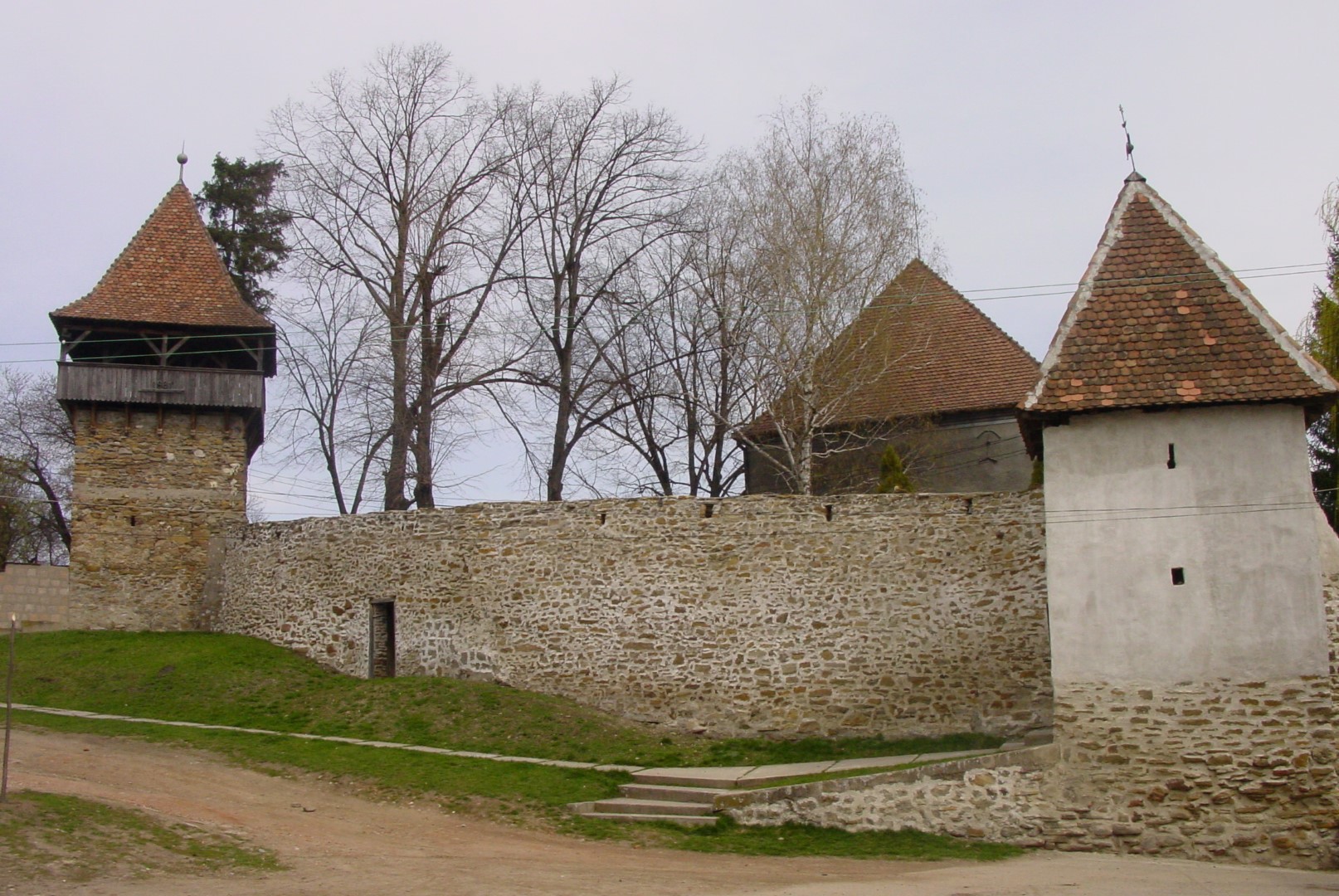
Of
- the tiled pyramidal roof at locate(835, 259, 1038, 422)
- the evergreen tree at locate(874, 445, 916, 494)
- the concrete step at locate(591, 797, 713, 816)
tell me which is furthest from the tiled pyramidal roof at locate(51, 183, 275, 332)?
the concrete step at locate(591, 797, 713, 816)

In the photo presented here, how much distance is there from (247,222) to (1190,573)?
971 inches

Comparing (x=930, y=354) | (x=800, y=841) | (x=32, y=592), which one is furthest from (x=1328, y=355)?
(x=32, y=592)

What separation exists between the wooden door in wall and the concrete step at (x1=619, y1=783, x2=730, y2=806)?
6.46m

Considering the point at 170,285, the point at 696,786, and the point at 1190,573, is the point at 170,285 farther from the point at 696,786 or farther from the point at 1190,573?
the point at 1190,573

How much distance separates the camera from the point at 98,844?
36.6ft

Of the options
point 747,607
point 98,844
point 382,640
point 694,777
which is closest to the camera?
point 98,844

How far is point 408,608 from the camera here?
19281 millimetres

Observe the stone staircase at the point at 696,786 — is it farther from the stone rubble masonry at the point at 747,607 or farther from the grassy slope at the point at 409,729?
the stone rubble masonry at the point at 747,607

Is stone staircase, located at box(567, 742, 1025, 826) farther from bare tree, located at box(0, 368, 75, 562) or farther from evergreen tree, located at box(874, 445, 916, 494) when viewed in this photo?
bare tree, located at box(0, 368, 75, 562)

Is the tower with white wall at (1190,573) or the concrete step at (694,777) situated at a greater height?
the tower with white wall at (1190,573)

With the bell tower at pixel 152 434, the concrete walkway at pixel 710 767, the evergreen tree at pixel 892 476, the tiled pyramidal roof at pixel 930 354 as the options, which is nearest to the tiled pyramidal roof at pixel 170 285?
the bell tower at pixel 152 434

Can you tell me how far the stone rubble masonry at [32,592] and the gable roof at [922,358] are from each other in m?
13.8

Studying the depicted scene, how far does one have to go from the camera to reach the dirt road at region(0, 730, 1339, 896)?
34.6 feet

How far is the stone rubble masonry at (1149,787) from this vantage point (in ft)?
42.0
